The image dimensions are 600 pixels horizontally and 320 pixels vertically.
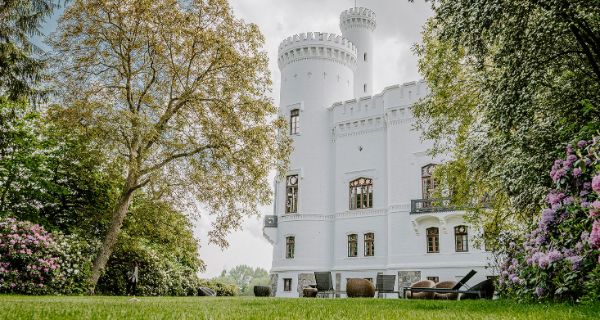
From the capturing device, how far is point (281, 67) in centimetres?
3400

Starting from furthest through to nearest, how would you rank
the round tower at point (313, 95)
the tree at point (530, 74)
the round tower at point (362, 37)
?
the round tower at point (362, 37) < the round tower at point (313, 95) < the tree at point (530, 74)

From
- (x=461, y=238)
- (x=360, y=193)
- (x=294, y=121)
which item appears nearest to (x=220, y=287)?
(x=360, y=193)

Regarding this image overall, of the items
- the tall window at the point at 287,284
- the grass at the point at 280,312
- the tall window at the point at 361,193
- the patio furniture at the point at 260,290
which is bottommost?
the patio furniture at the point at 260,290

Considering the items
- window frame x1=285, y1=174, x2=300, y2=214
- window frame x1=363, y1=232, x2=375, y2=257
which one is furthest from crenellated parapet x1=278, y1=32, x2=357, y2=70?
window frame x1=363, y1=232, x2=375, y2=257

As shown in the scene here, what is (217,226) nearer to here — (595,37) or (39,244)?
(39,244)

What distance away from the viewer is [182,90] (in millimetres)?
17641

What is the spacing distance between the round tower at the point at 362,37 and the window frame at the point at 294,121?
21.4 feet

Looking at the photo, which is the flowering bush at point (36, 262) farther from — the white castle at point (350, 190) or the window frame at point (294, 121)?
the window frame at point (294, 121)

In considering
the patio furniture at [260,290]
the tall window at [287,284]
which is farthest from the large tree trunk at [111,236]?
the tall window at [287,284]

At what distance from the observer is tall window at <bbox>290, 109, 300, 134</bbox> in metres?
31.8

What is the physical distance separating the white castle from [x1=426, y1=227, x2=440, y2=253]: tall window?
5 centimetres

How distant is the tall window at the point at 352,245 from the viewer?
28.5m

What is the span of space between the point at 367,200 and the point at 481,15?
21.3 metres

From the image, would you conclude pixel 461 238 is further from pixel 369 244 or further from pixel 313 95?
pixel 313 95
